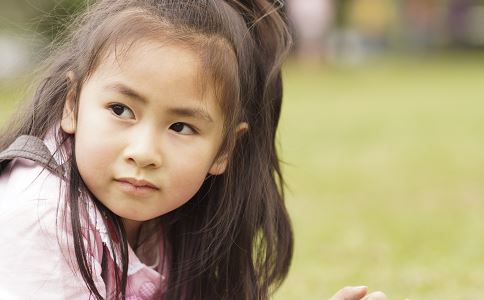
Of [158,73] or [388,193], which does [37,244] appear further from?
[388,193]

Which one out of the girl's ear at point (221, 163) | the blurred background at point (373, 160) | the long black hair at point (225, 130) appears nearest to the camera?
the long black hair at point (225, 130)

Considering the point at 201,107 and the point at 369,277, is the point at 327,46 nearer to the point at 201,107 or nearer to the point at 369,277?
the point at 369,277

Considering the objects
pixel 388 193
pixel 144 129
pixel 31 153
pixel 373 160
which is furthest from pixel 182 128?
pixel 373 160

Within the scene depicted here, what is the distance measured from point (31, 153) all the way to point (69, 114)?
5.1 inches

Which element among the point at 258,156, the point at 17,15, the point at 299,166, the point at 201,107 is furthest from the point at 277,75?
the point at 17,15

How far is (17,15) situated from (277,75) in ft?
33.8

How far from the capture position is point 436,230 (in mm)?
4066

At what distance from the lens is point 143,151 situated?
2.10m

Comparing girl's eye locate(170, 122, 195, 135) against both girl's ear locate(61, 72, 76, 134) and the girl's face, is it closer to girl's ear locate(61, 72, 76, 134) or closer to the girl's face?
the girl's face

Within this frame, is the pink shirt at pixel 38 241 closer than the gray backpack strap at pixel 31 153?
Yes

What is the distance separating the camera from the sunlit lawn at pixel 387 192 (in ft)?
10.7

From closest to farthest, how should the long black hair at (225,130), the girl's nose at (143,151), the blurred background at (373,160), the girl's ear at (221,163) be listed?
the girl's nose at (143,151), the long black hair at (225,130), the girl's ear at (221,163), the blurred background at (373,160)

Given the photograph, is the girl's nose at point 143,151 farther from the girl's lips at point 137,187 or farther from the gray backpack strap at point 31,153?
the gray backpack strap at point 31,153

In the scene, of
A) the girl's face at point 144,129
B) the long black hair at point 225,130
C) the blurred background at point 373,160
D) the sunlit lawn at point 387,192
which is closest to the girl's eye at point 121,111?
the girl's face at point 144,129
